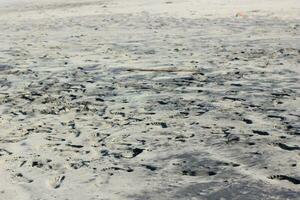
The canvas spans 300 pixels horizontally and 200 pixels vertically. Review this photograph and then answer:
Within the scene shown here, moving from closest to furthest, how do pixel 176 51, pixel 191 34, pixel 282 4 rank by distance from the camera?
pixel 176 51, pixel 191 34, pixel 282 4

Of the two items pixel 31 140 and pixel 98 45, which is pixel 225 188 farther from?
pixel 98 45

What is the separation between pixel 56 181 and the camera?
158 inches

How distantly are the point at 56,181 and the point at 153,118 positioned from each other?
189 cm

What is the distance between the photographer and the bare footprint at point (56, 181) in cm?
393

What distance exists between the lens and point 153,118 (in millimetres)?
5645

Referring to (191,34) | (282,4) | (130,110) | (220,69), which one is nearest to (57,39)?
(191,34)

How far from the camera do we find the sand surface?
12.8 ft

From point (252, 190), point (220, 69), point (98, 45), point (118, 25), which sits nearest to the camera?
point (252, 190)

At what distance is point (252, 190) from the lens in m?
3.65

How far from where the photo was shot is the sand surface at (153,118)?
389cm

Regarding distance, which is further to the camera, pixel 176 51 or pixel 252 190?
pixel 176 51

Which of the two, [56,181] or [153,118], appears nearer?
[56,181]

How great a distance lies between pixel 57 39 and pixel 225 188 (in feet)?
34.9

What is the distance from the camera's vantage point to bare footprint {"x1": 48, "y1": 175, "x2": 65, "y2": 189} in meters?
3.93
